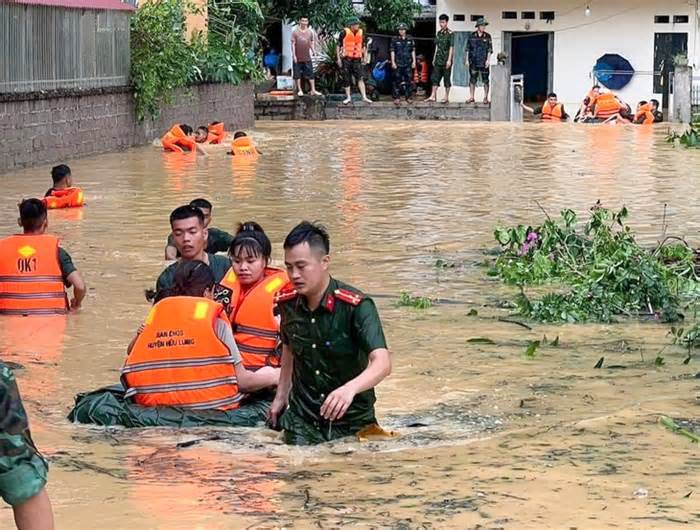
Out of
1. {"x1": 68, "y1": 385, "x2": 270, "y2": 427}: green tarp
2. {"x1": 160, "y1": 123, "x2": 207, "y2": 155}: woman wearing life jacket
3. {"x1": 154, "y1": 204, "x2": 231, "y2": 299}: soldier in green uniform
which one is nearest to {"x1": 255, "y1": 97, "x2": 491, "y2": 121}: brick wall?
{"x1": 160, "y1": 123, "x2": 207, "y2": 155}: woman wearing life jacket

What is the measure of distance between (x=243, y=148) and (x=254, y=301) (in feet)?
56.7

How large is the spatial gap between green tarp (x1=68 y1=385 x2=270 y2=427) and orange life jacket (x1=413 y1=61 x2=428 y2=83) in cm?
3337

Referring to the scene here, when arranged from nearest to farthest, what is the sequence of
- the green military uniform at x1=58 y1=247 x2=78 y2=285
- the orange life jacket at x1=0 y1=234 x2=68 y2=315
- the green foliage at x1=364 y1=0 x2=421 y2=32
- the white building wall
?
the orange life jacket at x1=0 y1=234 x2=68 y2=315 < the green military uniform at x1=58 y1=247 x2=78 y2=285 < the green foliage at x1=364 y1=0 x2=421 y2=32 < the white building wall

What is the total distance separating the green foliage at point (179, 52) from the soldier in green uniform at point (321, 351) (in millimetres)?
20445

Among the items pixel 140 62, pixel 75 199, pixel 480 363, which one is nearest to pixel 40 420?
pixel 480 363

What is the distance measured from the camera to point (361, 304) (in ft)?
23.4

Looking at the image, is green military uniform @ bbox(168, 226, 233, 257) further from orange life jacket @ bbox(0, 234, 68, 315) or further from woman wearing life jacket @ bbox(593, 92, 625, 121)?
woman wearing life jacket @ bbox(593, 92, 625, 121)

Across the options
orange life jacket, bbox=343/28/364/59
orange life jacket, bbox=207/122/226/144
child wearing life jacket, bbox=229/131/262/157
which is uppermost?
orange life jacket, bbox=343/28/364/59

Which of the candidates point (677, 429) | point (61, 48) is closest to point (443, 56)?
point (61, 48)

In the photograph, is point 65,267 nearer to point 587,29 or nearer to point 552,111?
point 552,111

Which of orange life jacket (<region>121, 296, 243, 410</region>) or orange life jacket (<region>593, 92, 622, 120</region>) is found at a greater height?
orange life jacket (<region>593, 92, 622, 120</region>)

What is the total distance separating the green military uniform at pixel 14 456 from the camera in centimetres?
383

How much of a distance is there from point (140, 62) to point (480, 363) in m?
18.9

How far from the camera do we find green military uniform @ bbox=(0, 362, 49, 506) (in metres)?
3.83
